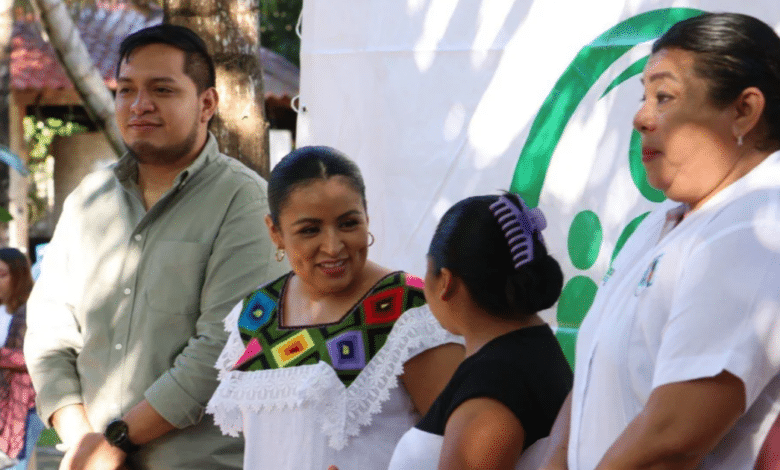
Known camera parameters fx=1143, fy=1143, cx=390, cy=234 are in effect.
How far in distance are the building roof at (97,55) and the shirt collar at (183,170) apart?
8.95 m

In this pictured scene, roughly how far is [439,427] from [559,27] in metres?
1.60

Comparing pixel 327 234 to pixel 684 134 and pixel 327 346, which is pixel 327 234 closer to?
pixel 327 346

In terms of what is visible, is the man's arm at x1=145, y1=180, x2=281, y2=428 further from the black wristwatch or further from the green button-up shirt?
the black wristwatch

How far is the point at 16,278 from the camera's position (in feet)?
23.7

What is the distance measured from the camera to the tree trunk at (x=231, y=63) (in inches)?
184

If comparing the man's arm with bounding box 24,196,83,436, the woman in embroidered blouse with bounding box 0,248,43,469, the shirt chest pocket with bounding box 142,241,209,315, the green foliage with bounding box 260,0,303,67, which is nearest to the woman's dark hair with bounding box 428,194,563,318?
the shirt chest pocket with bounding box 142,241,209,315

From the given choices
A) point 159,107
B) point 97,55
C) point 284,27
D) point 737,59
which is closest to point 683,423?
point 737,59

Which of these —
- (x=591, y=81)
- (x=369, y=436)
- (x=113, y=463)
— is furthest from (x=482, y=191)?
(x=113, y=463)

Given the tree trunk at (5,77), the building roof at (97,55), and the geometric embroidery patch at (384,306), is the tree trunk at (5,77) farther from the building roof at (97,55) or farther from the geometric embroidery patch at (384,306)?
the geometric embroidery patch at (384,306)

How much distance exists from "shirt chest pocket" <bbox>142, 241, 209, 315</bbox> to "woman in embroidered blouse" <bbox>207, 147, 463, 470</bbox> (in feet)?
1.34

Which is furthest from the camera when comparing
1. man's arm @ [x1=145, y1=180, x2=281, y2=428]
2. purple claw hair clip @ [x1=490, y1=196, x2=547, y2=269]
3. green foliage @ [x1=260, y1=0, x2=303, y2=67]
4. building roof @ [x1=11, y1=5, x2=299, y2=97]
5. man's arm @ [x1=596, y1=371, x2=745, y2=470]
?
green foliage @ [x1=260, y1=0, x2=303, y2=67]

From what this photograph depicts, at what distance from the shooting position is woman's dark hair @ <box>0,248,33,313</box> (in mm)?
7219

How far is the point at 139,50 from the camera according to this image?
352cm

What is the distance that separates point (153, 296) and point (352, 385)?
0.90 metres
